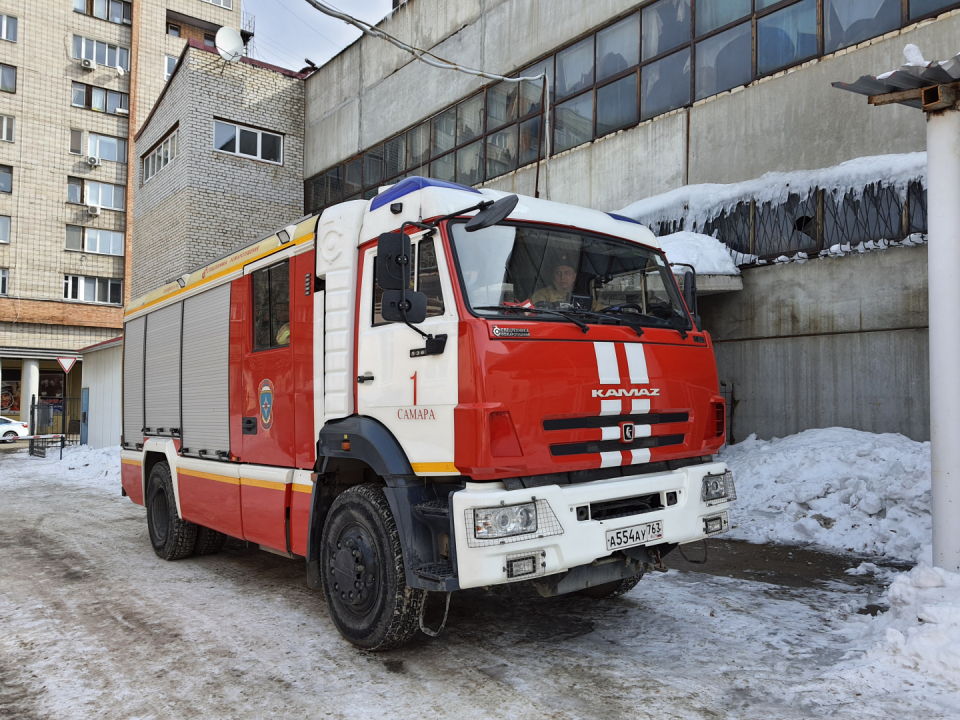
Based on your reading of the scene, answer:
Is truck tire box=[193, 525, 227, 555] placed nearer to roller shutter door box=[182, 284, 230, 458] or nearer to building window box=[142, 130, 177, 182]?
roller shutter door box=[182, 284, 230, 458]

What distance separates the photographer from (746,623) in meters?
5.10

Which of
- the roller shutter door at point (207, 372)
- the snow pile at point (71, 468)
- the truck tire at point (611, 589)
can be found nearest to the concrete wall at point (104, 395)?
the snow pile at point (71, 468)

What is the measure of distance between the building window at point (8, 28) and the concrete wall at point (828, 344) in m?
37.3

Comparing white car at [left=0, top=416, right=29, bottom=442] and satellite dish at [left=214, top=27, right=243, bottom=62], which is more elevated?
satellite dish at [left=214, top=27, right=243, bottom=62]

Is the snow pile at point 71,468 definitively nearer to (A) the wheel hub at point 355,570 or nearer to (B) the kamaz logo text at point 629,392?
(A) the wheel hub at point 355,570

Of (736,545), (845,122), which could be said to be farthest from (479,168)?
(736,545)

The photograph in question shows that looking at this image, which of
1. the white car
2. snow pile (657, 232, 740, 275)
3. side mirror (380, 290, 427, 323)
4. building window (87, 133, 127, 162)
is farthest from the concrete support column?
side mirror (380, 290, 427, 323)

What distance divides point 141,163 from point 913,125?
78.6 ft

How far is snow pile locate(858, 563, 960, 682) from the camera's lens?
157 inches

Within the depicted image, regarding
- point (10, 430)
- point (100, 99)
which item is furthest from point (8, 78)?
point (10, 430)

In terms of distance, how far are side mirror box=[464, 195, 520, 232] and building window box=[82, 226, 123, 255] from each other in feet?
123

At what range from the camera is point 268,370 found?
5.84 metres

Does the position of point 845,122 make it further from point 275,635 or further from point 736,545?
point 275,635

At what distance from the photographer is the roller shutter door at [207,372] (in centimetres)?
651
